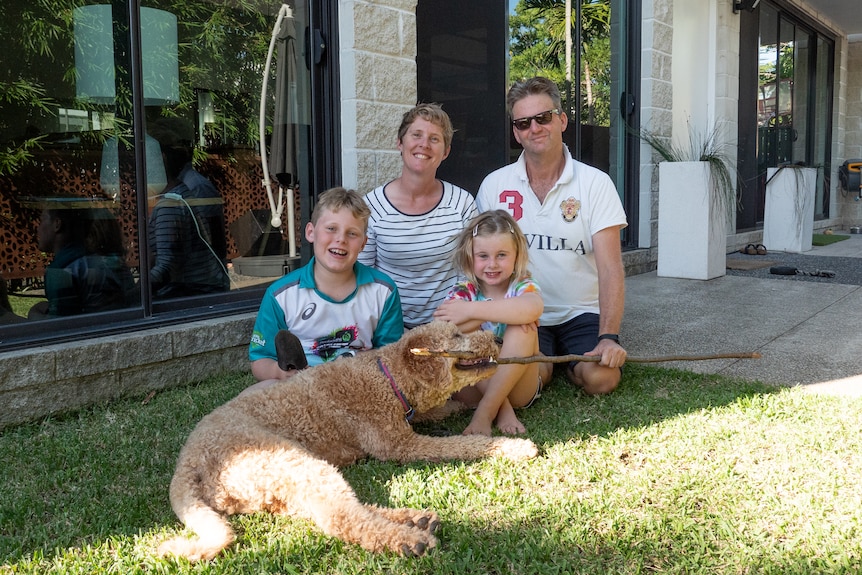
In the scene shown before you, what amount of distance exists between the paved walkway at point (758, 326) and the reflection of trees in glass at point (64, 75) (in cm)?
308

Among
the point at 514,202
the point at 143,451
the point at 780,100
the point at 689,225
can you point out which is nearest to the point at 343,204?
the point at 514,202

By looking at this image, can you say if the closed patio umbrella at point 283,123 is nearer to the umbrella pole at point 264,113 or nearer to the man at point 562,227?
the umbrella pole at point 264,113

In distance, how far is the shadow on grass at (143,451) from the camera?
222 centimetres

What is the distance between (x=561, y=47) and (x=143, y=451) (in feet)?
18.7

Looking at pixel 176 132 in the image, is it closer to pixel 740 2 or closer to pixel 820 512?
pixel 820 512

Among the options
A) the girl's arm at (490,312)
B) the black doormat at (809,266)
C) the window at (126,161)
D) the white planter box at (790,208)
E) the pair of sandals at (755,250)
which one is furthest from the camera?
the white planter box at (790,208)

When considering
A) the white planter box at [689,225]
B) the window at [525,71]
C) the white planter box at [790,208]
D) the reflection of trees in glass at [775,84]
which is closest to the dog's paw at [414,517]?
the window at [525,71]

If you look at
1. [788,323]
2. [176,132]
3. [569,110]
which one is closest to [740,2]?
[569,110]

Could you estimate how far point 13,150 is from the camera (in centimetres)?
375

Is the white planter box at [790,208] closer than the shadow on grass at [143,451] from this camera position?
No

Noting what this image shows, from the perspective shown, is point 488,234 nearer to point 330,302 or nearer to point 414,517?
point 330,302

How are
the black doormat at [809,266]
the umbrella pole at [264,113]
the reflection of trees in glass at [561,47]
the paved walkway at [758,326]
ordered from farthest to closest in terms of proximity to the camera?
the black doormat at [809,266] < the reflection of trees in glass at [561,47] < the umbrella pole at [264,113] < the paved walkway at [758,326]

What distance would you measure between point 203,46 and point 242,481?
118 inches

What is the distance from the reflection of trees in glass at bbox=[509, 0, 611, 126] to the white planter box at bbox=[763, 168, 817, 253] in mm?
3538
